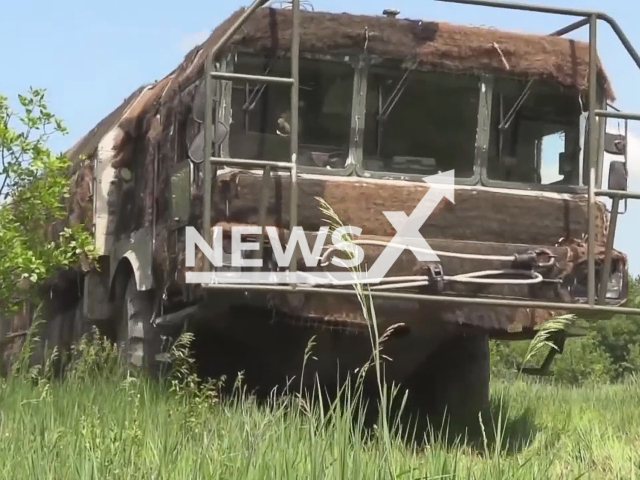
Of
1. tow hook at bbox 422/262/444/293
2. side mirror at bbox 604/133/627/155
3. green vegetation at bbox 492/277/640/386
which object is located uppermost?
side mirror at bbox 604/133/627/155

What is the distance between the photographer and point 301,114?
24.9 ft

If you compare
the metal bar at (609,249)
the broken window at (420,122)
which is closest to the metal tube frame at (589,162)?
the metal bar at (609,249)

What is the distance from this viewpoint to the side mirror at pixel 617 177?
7.62 metres

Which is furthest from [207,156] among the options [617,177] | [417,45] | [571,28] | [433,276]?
[571,28]

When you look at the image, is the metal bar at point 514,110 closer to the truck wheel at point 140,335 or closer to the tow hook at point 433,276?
the tow hook at point 433,276

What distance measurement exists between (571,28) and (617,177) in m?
1.25

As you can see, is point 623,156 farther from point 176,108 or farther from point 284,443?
point 284,443

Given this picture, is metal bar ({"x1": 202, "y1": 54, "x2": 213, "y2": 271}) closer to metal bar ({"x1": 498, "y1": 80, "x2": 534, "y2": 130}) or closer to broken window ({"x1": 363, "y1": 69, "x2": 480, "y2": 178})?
broken window ({"x1": 363, "y1": 69, "x2": 480, "y2": 178})

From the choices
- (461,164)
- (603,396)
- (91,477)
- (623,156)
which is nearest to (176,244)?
(461,164)

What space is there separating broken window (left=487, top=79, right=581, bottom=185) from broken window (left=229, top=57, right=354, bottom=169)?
1069 mm

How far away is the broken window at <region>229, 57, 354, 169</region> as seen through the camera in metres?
7.39

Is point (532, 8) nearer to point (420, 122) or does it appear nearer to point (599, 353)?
point (420, 122)

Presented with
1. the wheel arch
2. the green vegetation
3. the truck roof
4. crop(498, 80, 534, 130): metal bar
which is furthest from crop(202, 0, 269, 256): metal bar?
the green vegetation

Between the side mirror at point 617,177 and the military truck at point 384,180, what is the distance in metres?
0.01
